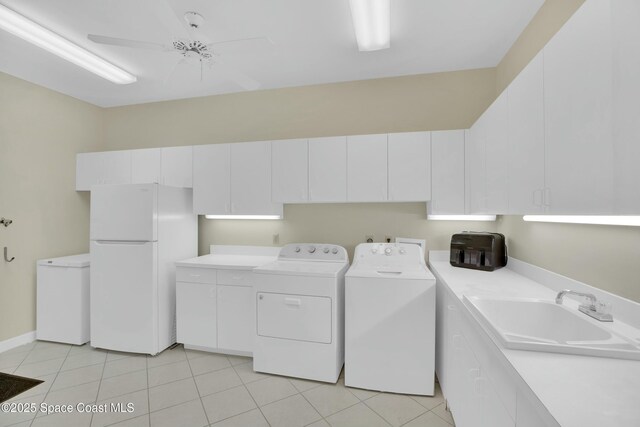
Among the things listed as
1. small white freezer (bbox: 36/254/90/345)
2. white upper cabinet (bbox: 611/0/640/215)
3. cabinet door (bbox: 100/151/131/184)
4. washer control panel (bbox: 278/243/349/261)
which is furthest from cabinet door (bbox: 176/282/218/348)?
white upper cabinet (bbox: 611/0/640/215)

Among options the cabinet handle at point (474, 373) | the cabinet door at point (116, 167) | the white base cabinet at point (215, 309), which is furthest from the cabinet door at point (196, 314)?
the cabinet handle at point (474, 373)

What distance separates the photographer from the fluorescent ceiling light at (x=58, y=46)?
2076 millimetres

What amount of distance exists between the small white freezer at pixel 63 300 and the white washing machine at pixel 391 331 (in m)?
2.84

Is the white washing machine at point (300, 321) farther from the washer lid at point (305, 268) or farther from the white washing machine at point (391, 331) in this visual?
the white washing machine at point (391, 331)

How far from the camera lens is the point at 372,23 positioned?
2078 millimetres

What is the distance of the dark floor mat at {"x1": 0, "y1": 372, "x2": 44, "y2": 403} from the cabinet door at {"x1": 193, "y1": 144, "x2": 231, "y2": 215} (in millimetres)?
1939

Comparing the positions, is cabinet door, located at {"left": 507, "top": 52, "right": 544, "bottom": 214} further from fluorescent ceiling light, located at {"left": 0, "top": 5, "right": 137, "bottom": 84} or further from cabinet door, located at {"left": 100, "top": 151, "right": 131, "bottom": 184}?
cabinet door, located at {"left": 100, "top": 151, "right": 131, "bottom": 184}

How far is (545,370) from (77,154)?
4.76 m

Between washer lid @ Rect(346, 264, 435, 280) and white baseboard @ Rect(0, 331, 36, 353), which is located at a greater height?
washer lid @ Rect(346, 264, 435, 280)

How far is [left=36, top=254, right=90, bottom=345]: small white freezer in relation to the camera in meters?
3.07

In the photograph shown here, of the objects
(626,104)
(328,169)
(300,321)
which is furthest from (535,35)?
(300,321)

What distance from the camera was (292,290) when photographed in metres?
2.43

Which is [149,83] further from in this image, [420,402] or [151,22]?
[420,402]

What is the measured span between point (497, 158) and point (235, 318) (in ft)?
8.46
